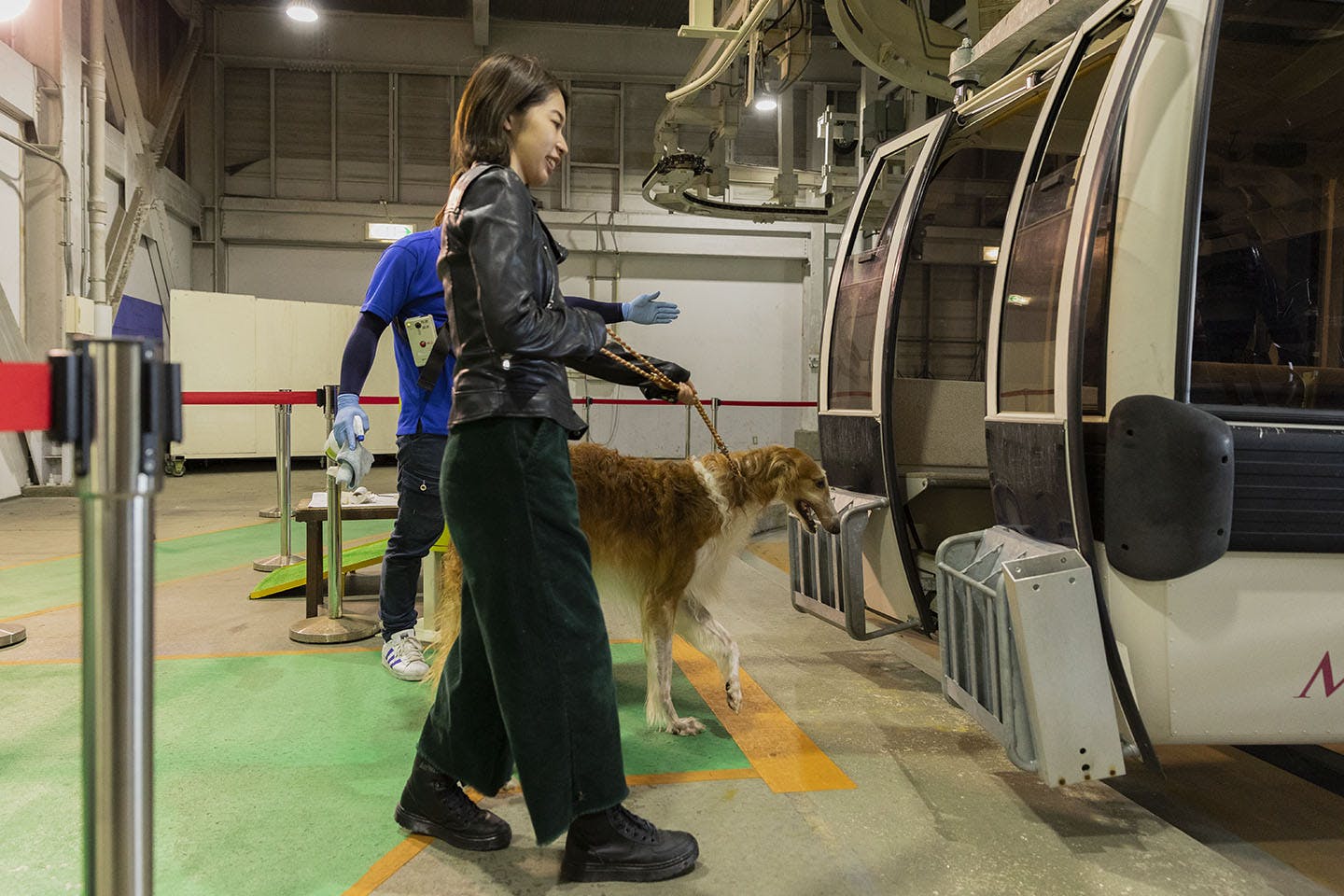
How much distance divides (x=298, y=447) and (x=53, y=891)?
43.0ft

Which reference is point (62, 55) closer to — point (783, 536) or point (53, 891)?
point (783, 536)

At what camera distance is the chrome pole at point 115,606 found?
3.85 feet

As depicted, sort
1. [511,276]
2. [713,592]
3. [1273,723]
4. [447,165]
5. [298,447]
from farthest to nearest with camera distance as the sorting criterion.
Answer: [447,165] → [298,447] → [713,592] → [1273,723] → [511,276]

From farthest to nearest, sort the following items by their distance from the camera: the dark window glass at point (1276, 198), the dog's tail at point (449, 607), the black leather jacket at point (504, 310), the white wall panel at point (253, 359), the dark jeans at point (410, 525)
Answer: the white wall panel at point (253, 359)
the dark jeans at point (410, 525)
the dark window glass at point (1276, 198)
the dog's tail at point (449, 607)
the black leather jacket at point (504, 310)

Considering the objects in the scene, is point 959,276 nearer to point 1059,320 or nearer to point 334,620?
point 1059,320

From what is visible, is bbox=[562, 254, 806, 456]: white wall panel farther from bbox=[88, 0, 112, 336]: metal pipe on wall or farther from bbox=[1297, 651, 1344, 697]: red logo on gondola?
bbox=[1297, 651, 1344, 697]: red logo on gondola

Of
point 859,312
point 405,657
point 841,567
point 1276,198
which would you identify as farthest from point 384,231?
point 1276,198

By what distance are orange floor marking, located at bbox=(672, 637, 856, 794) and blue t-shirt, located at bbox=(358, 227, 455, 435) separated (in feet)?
4.96

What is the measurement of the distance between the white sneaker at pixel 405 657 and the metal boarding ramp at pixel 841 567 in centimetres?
161

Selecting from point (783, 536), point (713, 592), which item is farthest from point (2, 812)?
point (783, 536)

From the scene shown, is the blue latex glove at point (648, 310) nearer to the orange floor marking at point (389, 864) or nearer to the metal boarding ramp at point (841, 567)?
the metal boarding ramp at point (841, 567)

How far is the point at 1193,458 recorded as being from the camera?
81.9 inches

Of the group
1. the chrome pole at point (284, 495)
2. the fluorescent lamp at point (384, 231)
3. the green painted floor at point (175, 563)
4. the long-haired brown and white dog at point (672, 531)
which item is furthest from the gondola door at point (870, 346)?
the fluorescent lamp at point (384, 231)

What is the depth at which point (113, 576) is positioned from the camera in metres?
1.19
